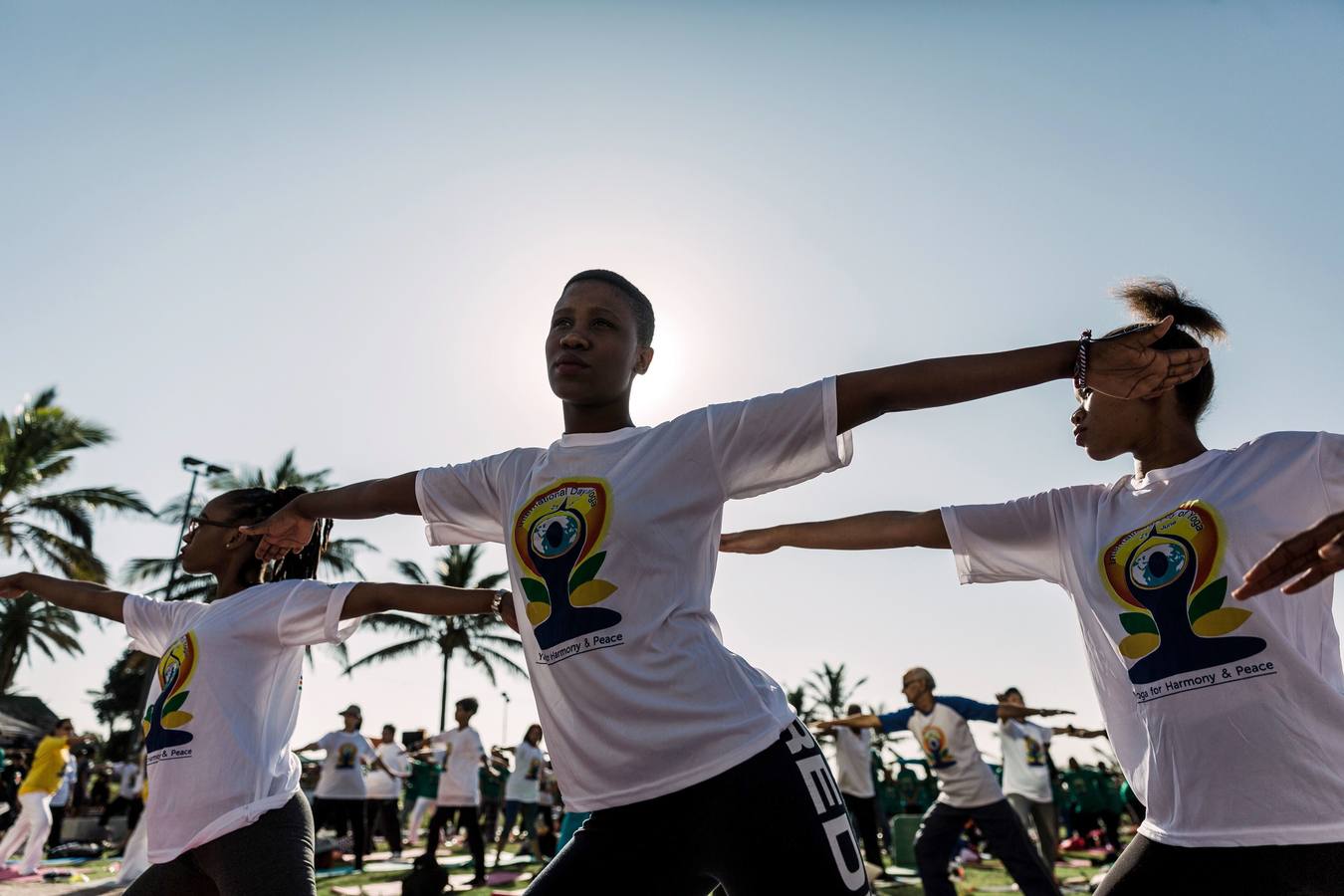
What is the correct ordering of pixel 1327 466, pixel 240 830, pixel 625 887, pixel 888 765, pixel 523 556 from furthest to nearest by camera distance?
pixel 888 765, pixel 240 830, pixel 1327 466, pixel 523 556, pixel 625 887

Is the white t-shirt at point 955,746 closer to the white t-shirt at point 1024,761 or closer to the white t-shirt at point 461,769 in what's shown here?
the white t-shirt at point 1024,761

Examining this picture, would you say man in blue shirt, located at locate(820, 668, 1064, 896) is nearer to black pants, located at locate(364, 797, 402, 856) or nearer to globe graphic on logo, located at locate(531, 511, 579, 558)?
globe graphic on logo, located at locate(531, 511, 579, 558)

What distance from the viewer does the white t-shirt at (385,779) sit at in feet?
48.2

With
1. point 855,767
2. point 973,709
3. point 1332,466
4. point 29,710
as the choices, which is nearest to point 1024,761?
point 855,767

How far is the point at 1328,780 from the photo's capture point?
2436 mm

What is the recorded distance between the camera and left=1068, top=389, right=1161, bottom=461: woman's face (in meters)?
3.14

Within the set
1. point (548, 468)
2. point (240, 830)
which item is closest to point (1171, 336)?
point (548, 468)

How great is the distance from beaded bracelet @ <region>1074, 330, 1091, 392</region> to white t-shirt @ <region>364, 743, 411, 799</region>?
1394cm

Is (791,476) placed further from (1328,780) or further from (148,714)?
(148,714)

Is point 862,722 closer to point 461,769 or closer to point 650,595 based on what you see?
point 461,769

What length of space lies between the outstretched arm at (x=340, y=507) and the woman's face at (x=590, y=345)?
575 mm

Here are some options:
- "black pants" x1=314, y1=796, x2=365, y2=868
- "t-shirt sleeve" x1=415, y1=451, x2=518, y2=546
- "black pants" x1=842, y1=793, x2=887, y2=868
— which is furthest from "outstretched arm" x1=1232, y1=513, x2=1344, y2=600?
"black pants" x1=314, y1=796, x2=365, y2=868

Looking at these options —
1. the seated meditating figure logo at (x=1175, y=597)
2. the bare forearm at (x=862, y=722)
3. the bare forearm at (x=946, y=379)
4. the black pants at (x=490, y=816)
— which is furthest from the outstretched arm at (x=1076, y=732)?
the black pants at (x=490, y=816)

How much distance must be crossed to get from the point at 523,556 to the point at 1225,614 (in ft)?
6.33
